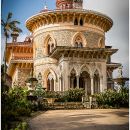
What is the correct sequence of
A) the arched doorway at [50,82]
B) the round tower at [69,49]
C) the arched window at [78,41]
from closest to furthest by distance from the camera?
the round tower at [69,49] → the arched doorway at [50,82] → the arched window at [78,41]

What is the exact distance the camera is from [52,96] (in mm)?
11672

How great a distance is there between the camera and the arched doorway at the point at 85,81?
44.7 feet

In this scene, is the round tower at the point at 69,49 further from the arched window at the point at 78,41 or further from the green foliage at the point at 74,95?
the green foliage at the point at 74,95

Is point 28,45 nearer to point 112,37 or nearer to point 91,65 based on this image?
point 91,65

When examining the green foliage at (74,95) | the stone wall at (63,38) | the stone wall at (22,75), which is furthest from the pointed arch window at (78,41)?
the green foliage at (74,95)

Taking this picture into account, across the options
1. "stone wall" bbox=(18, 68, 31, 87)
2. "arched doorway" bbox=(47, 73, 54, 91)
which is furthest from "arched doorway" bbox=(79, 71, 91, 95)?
"stone wall" bbox=(18, 68, 31, 87)

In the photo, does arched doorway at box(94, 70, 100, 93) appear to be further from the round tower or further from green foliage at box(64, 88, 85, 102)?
green foliage at box(64, 88, 85, 102)

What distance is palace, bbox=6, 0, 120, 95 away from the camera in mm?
13430

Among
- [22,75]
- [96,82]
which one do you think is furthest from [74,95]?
[22,75]

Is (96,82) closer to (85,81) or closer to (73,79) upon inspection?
(85,81)

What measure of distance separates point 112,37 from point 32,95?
619 cm

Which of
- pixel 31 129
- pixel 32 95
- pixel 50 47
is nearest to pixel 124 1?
pixel 31 129

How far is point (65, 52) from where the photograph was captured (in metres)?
13.2

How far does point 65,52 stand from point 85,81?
4.79ft
